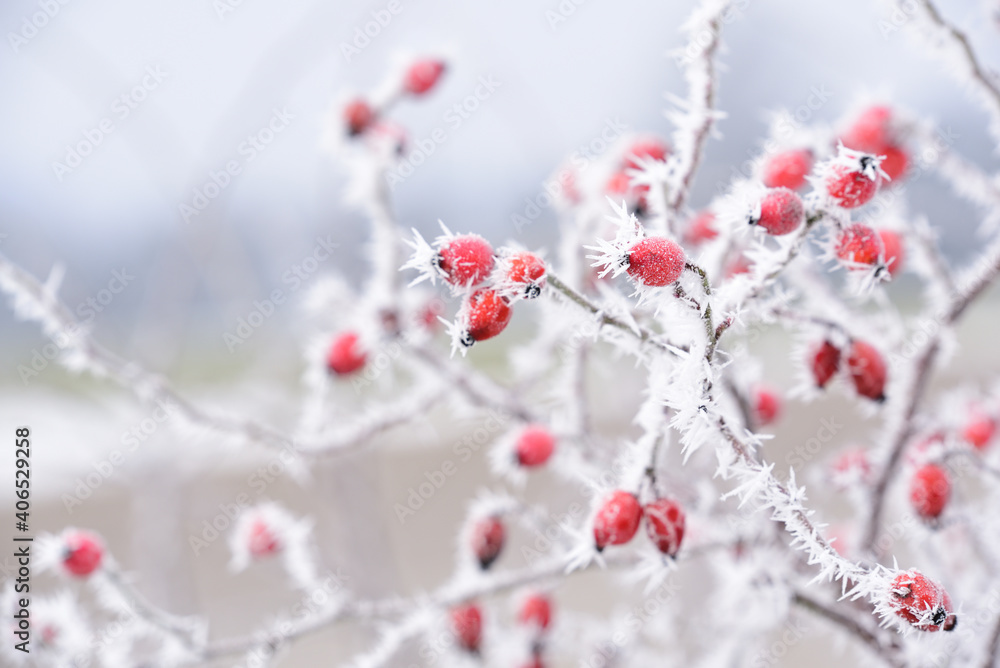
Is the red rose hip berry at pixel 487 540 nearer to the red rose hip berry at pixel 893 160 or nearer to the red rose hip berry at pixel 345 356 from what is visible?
the red rose hip berry at pixel 345 356

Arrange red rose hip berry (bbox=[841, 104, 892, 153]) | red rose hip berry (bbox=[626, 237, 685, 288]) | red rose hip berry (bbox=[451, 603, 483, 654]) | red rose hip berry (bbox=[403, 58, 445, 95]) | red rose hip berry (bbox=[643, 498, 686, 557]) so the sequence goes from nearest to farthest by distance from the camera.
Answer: red rose hip berry (bbox=[626, 237, 685, 288])
red rose hip berry (bbox=[643, 498, 686, 557])
red rose hip berry (bbox=[841, 104, 892, 153])
red rose hip berry (bbox=[451, 603, 483, 654])
red rose hip berry (bbox=[403, 58, 445, 95])

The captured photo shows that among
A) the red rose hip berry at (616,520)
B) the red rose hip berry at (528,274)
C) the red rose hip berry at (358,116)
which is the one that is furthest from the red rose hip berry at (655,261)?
the red rose hip berry at (358,116)

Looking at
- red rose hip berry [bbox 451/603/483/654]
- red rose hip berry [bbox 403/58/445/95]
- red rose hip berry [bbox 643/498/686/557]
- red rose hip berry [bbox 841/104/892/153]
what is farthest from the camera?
red rose hip berry [bbox 403/58/445/95]

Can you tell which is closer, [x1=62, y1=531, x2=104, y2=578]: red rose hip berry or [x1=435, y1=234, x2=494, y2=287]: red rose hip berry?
[x1=435, y1=234, x2=494, y2=287]: red rose hip berry

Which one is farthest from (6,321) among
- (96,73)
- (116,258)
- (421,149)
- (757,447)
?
(757,447)

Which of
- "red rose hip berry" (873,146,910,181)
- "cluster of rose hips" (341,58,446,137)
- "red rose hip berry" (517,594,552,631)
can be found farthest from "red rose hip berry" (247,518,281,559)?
"red rose hip berry" (873,146,910,181)

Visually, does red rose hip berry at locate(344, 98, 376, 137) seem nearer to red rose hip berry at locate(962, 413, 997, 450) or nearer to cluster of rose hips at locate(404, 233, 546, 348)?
cluster of rose hips at locate(404, 233, 546, 348)
